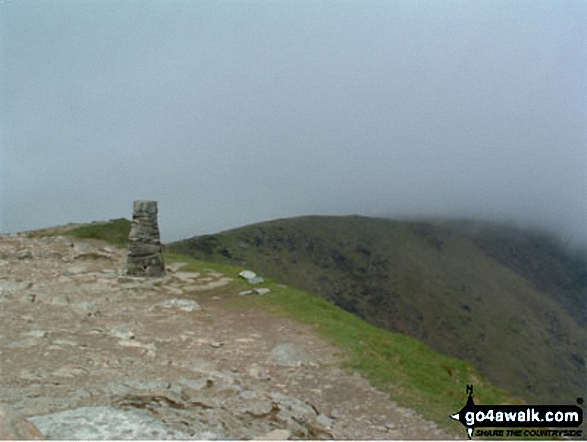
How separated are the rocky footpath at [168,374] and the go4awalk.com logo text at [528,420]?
774mm

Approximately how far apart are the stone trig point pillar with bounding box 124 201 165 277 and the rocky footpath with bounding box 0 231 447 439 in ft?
5.58

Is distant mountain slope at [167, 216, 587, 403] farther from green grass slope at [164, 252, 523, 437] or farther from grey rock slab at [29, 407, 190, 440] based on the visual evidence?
grey rock slab at [29, 407, 190, 440]

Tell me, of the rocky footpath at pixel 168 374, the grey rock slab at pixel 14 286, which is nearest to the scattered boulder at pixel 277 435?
the rocky footpath at pixel 168 374

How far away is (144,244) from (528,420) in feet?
40.0

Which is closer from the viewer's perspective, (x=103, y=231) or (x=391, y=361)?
(x=391, y=361)

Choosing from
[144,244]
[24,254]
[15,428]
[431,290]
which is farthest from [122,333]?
[431,290]

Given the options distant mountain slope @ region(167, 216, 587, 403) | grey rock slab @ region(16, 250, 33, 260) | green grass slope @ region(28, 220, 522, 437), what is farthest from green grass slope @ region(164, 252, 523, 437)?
distant mountain slope @ region(167, 216, 587, 403)

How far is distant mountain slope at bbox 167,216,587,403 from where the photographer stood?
331 feet

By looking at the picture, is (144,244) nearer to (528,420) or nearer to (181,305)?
(181,305)

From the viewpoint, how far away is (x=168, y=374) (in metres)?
8.45

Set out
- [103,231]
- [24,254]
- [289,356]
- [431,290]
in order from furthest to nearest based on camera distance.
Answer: [431,290] → [103,231] → [24,254] → [289,356]

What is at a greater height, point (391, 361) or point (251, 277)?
point (251, 277)

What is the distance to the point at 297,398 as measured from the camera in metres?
8.09

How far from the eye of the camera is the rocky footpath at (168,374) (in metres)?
6.33
